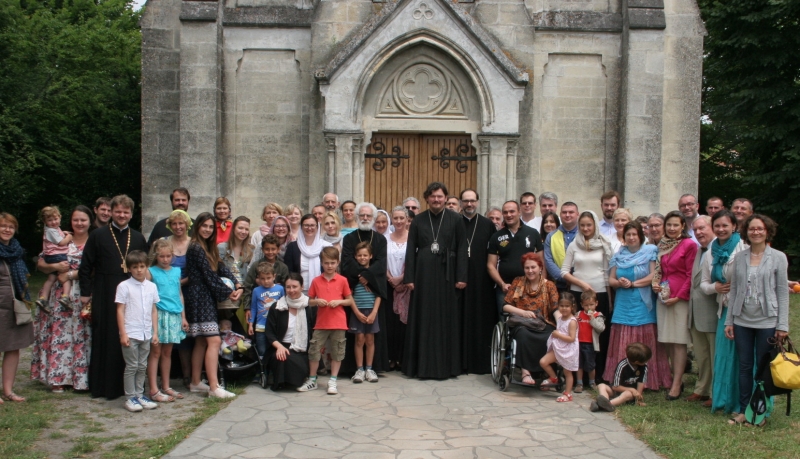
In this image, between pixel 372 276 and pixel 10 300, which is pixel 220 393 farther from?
pixel 10 300

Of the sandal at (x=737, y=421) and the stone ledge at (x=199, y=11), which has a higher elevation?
the stone ledge at (x=199, y=11)

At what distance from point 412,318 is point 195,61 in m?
5.83

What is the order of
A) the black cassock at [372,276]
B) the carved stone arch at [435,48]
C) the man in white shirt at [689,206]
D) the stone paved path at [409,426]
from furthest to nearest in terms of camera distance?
1. the carved stone arch at [435,48]
2. the man in white shirt at [689,206]
3. the black cassock at [372,276]
4. the stone paved path at [409,426]

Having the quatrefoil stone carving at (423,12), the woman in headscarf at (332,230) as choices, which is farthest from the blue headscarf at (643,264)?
the quatrefoil stone carving at (423,12)

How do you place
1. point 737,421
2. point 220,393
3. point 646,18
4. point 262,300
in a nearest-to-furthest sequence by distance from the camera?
point 737,421 → point 220,393 → point 262,300 → point 646,18

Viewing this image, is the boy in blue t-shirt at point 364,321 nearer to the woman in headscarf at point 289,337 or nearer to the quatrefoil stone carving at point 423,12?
the woman in headscarf at point 289,337

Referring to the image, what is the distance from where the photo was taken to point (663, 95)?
1214 centimetres

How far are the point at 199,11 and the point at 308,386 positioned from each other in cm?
663

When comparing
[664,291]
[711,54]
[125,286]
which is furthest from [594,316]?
[711,54]

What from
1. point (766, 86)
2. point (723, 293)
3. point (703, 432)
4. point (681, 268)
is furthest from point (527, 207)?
point (766, 86)

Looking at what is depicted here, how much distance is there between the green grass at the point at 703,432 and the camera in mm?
5766

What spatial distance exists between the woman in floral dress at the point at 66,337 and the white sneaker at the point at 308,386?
6.79 ft

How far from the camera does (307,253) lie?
325 inches

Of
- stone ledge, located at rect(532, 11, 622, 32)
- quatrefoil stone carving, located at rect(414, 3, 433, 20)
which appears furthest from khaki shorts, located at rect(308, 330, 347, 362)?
stone ledge, located at rect(532, 11, 622, 32)
